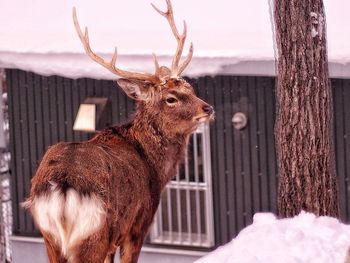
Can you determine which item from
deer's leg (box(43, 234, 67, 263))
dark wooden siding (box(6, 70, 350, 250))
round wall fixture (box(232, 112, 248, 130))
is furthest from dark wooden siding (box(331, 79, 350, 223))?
deer's leg (box(43, 234, 67, 263))

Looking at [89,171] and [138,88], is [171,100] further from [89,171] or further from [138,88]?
[89,171]

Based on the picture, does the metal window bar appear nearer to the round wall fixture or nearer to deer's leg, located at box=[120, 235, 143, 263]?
the round wall fixture

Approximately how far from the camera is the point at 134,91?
40.7ft

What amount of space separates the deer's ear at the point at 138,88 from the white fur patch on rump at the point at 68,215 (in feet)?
6.26

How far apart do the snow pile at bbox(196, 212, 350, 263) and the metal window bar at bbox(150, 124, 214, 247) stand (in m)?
5.44

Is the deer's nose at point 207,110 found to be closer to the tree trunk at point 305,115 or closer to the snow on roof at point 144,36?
the tree trunk at point 305,115

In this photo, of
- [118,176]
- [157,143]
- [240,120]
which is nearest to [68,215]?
[118,176]

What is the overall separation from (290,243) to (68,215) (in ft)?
5.86

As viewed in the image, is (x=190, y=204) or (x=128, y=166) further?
(x=190, y=204)

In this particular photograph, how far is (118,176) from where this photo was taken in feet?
36.7

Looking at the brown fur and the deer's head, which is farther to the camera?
the deer's head

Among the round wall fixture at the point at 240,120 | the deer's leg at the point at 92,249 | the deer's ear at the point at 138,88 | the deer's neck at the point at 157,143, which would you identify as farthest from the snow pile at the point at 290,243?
the round wall fixture at the point at 240,120

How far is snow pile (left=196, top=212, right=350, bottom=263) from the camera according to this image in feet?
34.4

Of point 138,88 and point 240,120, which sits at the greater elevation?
point 138,88
